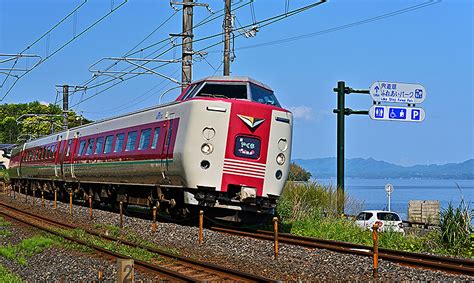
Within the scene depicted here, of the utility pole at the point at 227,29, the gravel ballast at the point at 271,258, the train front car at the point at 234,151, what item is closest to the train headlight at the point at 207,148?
the train front car at the point at 234,151

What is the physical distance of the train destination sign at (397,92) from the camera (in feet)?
80.7

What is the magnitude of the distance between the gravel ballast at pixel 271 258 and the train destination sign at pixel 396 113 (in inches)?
384

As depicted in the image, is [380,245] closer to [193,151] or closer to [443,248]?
[443,248]

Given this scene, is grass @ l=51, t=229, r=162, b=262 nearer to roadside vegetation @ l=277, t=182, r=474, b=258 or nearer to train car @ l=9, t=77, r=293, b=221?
train car @ l=9, t=77, r=293, b=221

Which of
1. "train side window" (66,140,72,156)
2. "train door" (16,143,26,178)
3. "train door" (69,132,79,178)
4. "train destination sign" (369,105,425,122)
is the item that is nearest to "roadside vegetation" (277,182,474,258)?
"train destination sign" (369,105,425,122)

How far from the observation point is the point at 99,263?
11820 mm

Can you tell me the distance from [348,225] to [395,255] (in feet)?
20.0

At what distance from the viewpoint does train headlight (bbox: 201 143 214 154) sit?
53.0 feet

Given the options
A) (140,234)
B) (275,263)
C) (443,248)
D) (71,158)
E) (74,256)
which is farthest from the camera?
(71,158)

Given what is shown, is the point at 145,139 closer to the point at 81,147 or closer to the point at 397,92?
the point at 81,147

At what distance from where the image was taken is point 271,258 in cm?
1251

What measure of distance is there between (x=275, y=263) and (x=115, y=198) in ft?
42.9

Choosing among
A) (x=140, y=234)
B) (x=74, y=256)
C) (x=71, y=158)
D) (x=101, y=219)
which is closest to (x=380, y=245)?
(x=140, y=234)

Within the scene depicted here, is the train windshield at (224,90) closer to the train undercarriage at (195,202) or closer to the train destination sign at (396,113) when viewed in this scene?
the train undercarriage at (195,202)
